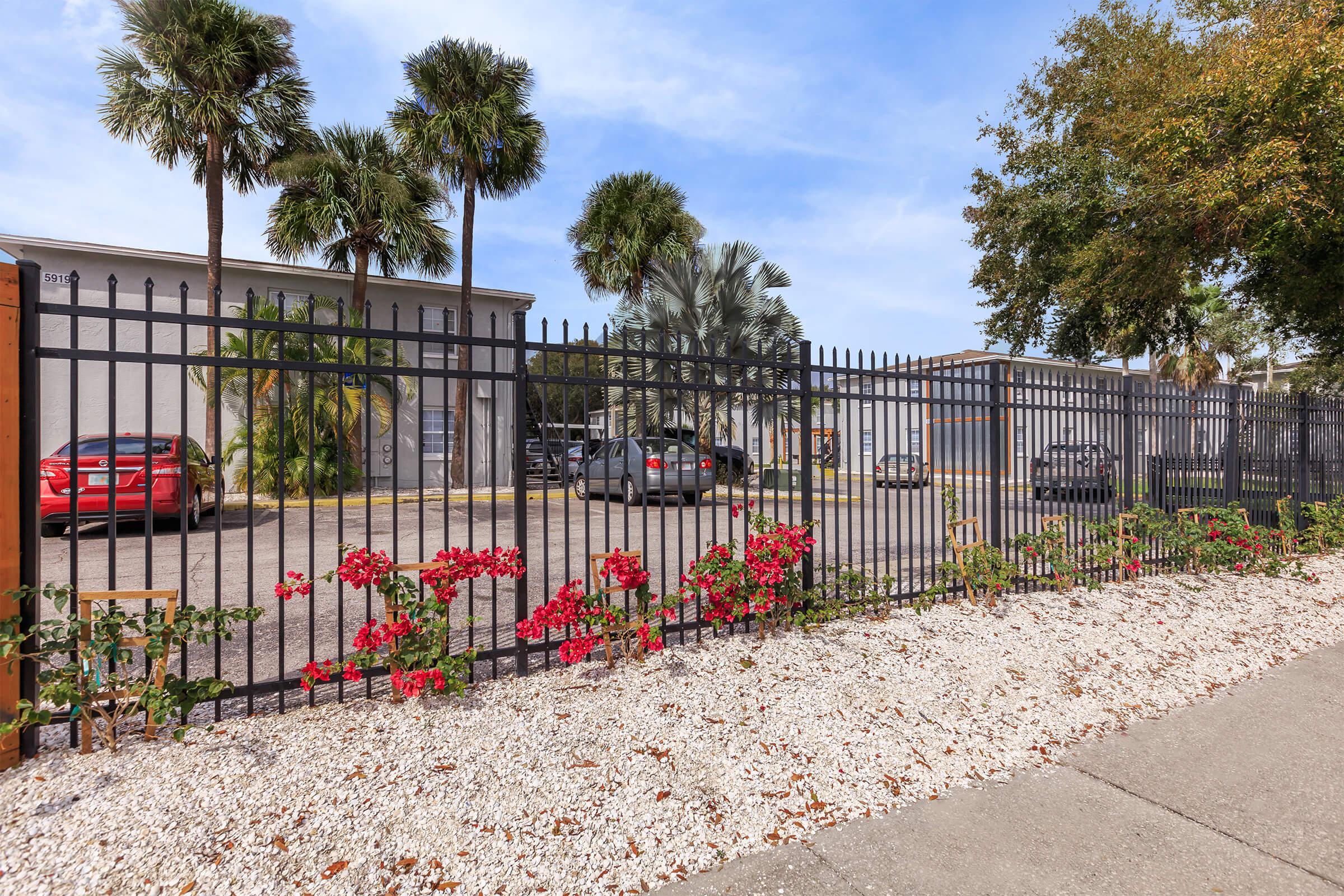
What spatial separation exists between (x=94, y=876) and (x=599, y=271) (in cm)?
2003

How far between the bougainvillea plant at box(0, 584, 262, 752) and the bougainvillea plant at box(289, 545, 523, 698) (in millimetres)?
408

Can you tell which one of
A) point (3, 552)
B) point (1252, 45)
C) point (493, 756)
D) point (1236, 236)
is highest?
point (1252, 45)

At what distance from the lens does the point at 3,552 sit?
2840 mm

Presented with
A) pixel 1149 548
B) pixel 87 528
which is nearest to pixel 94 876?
pixel 1149 548

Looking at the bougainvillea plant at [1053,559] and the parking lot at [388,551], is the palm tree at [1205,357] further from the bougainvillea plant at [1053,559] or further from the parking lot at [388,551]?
the bougainvillea plant at [1053,559]

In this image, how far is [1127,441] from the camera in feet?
23.5

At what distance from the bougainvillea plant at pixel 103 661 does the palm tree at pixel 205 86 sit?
12546 millimetres

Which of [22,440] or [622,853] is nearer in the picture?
[622,853]

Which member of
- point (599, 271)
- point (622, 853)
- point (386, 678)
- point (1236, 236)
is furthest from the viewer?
point (599, 271)

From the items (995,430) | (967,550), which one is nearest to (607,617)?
(967,550)

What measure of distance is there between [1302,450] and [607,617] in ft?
32.7

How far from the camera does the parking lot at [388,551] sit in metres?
4.11

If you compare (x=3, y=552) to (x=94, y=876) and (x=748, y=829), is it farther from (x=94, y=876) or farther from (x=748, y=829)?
(x=748, y=829)

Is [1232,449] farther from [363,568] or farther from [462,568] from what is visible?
[363,568]
